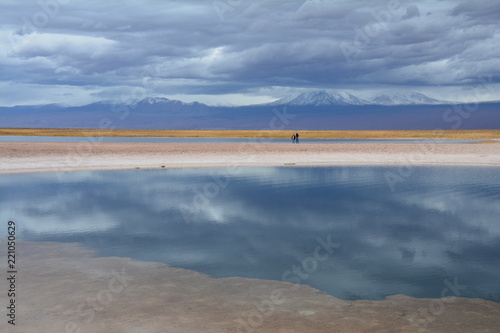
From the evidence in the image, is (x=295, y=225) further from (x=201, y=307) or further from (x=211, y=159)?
(x=211, y=159)

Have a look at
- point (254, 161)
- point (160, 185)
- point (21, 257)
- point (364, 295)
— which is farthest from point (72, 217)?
point (254, 161)

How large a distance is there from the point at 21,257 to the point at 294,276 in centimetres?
658

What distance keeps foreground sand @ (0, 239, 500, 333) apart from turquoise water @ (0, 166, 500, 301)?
637 mm

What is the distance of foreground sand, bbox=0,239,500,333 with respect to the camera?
7766 mm

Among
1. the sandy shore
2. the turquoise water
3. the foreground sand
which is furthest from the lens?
the sandy shore

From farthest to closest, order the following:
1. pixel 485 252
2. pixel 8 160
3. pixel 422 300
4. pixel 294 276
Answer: pixel 8 160 < pixel 485 252 < pixel 294 276 < pixel 422 300

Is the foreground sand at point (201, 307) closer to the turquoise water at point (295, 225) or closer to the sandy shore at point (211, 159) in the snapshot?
the turquoise water at point (295, 225)

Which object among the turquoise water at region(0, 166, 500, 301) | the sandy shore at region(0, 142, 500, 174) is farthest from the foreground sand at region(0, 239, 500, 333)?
the sandy shore at region(0, 142, 500, 174)

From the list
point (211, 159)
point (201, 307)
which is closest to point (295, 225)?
point (201, 307)

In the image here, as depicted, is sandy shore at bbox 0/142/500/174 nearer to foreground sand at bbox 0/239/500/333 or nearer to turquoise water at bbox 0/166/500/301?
turquoise water at bbox 0/166/500/301

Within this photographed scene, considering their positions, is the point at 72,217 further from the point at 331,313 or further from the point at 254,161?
the point at 254,161

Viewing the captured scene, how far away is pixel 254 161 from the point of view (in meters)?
41.1

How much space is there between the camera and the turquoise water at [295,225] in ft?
35.7

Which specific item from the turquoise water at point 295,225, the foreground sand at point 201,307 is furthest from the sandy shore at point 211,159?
the foreground sand at point 201,307
